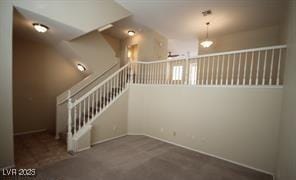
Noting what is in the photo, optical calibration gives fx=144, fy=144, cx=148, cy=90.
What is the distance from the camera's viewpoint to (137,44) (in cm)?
691

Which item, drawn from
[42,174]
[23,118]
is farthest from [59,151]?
[23,118]

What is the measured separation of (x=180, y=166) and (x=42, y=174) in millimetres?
2671

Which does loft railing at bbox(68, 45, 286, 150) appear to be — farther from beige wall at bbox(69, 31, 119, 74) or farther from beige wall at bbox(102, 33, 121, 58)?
beige wall at bbox(102, 33, 121, 58)

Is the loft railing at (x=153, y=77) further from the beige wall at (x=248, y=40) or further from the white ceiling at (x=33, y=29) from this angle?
the white ceiling at (x=33, y=29)

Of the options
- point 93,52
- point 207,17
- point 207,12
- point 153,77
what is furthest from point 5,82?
point 207,17

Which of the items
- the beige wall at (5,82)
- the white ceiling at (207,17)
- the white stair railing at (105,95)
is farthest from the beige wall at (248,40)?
the beige wall at (5,82)

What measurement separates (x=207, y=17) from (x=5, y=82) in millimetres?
5505

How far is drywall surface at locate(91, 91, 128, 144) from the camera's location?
13.9 ft

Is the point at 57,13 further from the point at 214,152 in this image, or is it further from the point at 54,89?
the point at 214,152

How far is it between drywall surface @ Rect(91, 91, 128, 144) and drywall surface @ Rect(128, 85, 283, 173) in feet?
0.86

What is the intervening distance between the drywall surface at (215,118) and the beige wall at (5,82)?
3.16 meters

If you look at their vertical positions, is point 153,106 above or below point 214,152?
above

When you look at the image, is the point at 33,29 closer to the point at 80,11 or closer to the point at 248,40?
the point at 80,11

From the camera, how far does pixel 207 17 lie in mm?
4727
